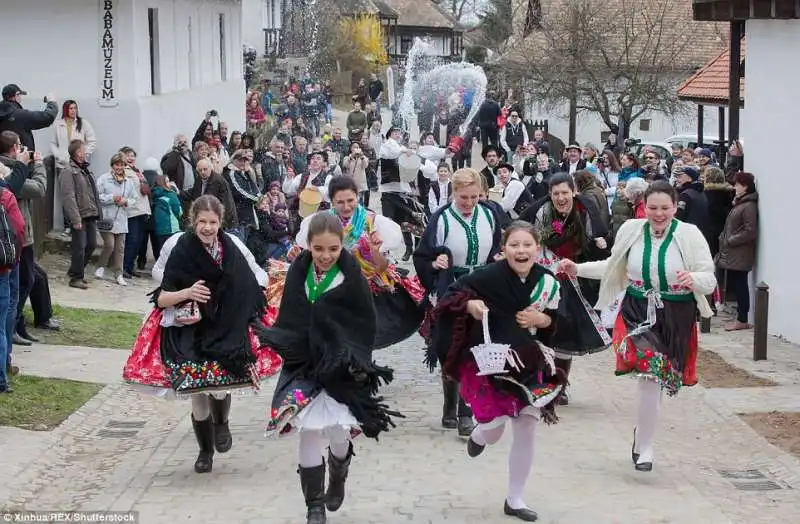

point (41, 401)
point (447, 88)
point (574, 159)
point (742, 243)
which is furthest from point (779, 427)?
point (447, 88)

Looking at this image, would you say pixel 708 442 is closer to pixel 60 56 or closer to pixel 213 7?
pixel 60 56

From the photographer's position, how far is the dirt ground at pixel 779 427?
10430 millimetres

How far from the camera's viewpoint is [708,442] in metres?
10.5

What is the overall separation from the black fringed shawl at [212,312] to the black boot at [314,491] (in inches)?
49.6

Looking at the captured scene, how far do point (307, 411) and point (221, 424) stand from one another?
7.14ft

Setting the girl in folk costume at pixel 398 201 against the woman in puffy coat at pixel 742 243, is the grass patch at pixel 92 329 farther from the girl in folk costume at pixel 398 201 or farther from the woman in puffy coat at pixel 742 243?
the woman in puffy coat at pixel 742 243

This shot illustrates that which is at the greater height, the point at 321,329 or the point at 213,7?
the point at 213,7

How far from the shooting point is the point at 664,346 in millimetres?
9164

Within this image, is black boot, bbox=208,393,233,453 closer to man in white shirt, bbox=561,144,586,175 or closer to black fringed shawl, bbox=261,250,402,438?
black fringed shawl, bbox=261,250,402,438

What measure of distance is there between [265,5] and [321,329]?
171ft

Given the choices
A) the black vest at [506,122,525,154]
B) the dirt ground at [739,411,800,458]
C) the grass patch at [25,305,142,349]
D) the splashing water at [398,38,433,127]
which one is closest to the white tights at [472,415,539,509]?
the dirt ground at [739,411,800,458]

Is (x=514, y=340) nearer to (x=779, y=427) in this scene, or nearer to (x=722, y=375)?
Result: (x=779, y=427)

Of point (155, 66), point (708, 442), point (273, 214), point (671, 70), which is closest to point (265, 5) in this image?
point (671, 70)

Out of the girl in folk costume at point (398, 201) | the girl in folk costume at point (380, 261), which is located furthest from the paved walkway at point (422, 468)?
the girl in folk costume at point (398, 201)
